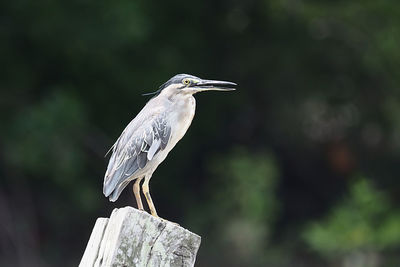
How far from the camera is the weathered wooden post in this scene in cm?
259

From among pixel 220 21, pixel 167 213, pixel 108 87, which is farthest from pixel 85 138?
pixel 220 21

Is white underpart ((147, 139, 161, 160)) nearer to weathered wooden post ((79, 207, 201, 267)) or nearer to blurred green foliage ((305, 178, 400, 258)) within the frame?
weathered wooden post ((79, 207, 201, 267))

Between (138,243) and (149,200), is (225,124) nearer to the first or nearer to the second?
(149,200)

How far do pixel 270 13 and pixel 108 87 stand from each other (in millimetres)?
2685

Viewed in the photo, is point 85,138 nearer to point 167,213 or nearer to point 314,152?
point 167,213

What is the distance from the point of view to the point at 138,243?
2.62m

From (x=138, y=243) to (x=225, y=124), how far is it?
946 centimetres

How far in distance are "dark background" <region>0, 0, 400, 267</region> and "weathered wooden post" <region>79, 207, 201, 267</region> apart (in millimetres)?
7056

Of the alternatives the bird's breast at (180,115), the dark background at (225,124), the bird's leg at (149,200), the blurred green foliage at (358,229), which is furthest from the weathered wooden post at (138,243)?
the blurred green foliage at (358,229)

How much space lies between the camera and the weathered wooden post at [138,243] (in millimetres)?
2586

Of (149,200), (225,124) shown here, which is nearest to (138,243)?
(149,200)

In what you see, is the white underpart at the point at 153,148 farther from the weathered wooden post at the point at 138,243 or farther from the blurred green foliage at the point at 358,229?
the blurred green foliage at the point at 358,229

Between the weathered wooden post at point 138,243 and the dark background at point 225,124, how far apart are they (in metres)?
7.06

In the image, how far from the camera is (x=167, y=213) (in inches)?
463
